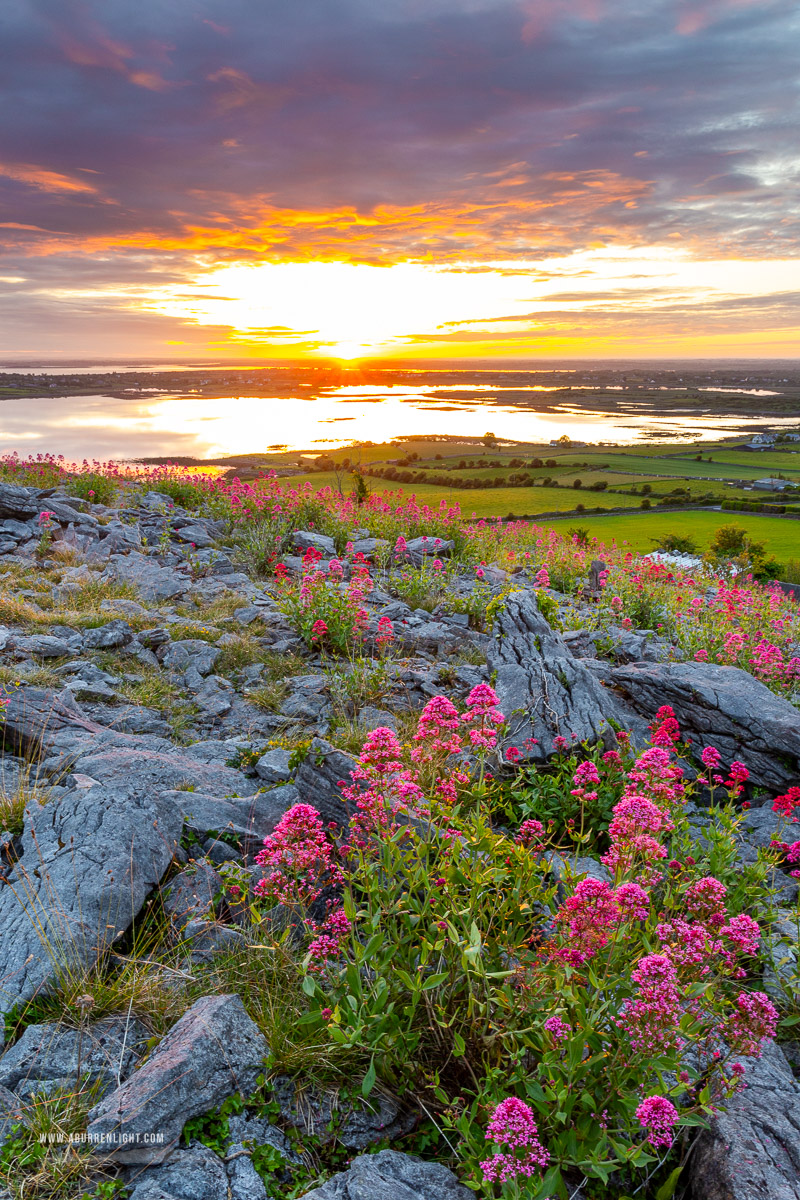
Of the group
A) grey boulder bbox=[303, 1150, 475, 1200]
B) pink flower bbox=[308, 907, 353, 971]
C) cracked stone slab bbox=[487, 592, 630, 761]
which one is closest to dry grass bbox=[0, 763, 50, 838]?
pink flower bbox=[308, 907, 353, 971]

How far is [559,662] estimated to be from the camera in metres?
7.42

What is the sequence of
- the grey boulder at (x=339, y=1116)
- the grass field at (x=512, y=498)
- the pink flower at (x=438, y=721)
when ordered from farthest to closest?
the grass field at (x=512, y=498) → the pink flower at (x=438, y=721) → the grey boulder at (x=339, y=1116)

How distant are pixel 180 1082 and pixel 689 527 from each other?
221ft

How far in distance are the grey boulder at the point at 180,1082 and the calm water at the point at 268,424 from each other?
3469cm

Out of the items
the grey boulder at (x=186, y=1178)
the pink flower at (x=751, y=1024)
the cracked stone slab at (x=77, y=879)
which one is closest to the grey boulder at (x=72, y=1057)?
the cracked stone slab at (x=77, y=879)

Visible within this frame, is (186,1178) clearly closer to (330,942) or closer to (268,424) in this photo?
(330,942)

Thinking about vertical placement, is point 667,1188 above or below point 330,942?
below

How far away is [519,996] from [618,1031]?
489mm

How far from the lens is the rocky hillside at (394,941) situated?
2887mm

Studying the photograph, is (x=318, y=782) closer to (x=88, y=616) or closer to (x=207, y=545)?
(x=88, y=616)

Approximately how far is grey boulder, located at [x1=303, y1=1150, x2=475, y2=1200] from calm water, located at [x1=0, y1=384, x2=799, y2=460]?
35575 mm

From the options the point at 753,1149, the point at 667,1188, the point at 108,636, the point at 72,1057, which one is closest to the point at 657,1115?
the point at 667,1188

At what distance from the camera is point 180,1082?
119 inches

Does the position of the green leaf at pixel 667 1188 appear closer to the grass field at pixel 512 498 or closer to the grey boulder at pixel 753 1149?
the grey boulder at pixel 753 1149
